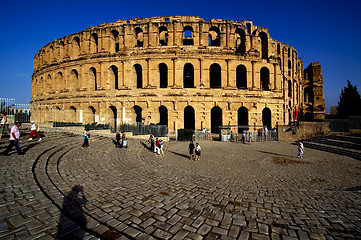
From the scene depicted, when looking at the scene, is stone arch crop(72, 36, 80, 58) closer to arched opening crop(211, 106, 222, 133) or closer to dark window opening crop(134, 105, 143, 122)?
dark window opening crop(134, 105, 143, 122)

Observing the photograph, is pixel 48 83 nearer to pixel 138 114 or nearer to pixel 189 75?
pixel 138 114

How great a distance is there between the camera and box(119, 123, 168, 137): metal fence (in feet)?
52.1

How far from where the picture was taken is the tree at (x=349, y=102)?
27.7m

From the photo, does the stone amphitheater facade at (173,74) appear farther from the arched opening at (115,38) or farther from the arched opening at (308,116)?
the arched opening at (308,116)

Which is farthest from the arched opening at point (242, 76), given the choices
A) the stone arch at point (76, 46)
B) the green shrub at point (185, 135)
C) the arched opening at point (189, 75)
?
the stone arch at point (76, 46)

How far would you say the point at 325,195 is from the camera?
4410mm

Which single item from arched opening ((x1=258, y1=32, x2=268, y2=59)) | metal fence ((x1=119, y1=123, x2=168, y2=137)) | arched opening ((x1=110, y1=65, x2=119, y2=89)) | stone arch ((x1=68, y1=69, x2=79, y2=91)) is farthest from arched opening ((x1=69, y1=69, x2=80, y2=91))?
arched opening ((x1=258, y1=32, x2=268, y2=59))

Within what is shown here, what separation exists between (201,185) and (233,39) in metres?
21.0

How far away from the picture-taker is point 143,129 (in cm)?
1625

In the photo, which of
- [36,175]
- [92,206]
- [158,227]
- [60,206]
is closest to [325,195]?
[158,227]

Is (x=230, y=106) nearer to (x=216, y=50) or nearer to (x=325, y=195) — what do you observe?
(x=216, y=50)

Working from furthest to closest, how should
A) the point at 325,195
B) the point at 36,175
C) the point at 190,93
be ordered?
the point at 190,93, the point at 36,175, the point at 325,195

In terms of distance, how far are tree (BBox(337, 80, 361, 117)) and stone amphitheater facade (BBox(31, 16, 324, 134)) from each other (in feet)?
49.6

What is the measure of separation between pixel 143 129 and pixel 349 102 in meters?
37.0
